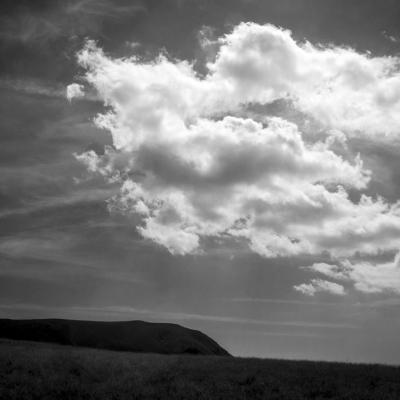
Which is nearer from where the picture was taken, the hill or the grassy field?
the grassy field

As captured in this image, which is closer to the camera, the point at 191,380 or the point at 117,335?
the point at 191,380

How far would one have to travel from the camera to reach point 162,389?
940 inches

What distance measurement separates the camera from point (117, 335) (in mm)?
89062

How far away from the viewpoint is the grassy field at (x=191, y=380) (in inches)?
885

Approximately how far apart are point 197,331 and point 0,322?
4446 cm

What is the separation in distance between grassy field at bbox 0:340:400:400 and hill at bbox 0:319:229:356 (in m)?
49.3

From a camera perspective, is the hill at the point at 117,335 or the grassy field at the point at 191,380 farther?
the hill at the point at 117,335

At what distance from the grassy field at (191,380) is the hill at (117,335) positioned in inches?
1942

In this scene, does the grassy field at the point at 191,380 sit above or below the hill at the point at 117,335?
above

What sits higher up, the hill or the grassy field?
the grassy field

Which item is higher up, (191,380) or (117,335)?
(191,380)

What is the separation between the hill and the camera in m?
82.4

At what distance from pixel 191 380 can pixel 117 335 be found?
66725 mm

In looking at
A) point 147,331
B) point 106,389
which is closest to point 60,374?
point 106,389
